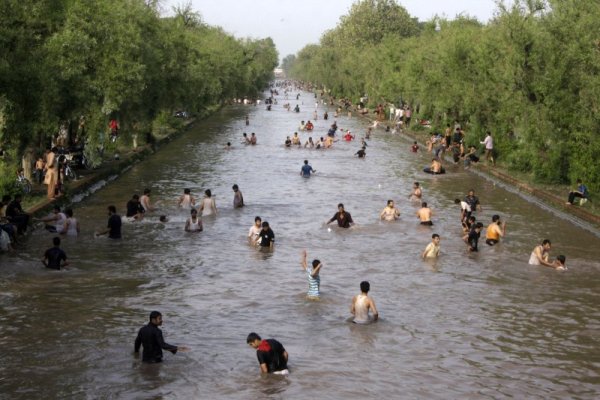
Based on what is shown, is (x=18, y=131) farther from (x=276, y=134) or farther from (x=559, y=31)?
(x=276, y=134)

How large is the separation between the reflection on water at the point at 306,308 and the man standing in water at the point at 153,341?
1.08 feet

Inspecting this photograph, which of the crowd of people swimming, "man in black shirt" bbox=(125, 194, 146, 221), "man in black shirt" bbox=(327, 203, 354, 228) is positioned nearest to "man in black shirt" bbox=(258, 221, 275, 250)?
the crowd of people swimming

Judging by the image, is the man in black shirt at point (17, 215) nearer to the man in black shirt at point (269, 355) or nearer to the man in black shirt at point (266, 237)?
the man in black shirt at point (266, 237)

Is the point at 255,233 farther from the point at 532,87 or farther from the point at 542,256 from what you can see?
the point at 532,87

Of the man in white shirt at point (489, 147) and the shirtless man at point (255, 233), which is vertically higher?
the man in white shirt at point (489, 147)

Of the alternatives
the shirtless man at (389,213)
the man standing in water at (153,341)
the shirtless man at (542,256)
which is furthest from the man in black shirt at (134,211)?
the man standing in water at (153,341)

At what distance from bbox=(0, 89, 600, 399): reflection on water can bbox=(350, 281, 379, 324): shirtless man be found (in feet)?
0.85

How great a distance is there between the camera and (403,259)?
20.8 meters

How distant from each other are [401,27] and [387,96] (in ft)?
209

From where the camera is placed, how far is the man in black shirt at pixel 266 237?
21683mm

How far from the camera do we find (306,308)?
16391 millimetres

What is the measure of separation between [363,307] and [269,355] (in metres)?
3.17

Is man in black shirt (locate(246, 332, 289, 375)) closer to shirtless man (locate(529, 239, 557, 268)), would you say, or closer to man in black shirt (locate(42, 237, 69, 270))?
man in black shirt (locate(42, 237, 69, 270))

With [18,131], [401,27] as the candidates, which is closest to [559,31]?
[18,131]
